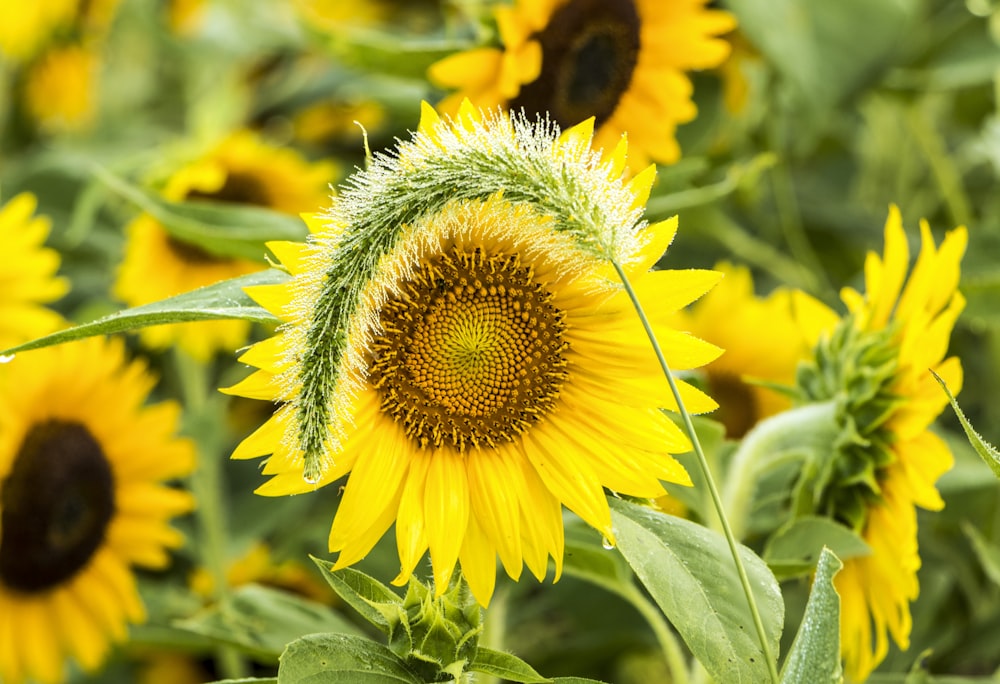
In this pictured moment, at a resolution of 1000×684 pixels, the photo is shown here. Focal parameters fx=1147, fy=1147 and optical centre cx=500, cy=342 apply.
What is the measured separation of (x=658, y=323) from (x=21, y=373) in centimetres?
42

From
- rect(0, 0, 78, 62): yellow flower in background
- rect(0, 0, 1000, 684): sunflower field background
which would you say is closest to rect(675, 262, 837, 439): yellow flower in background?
rect(0, 0, 1000, 684): sunflower field background

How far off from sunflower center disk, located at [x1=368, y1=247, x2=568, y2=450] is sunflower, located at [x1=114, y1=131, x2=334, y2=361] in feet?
1.09

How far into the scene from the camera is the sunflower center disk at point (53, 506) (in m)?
0.69

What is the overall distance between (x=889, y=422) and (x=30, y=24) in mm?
940

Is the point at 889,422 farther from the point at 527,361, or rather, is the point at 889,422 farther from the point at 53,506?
the point at 53,506

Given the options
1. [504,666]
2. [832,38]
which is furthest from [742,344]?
[504,666]

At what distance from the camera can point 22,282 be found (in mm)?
701

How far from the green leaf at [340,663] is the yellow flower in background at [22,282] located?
1.19 ft

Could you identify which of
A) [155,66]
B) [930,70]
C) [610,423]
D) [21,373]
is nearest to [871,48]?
[930,70]

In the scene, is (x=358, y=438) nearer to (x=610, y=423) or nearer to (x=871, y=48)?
(x=610, y=423)

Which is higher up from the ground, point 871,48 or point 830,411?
point 871,48

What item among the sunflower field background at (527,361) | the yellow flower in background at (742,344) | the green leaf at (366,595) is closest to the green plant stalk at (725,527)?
the sunflower field background at (527,361)

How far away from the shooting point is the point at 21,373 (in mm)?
679

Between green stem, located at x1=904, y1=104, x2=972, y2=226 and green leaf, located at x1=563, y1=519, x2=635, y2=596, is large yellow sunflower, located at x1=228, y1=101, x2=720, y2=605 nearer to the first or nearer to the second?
green leaf, located at x1=563, y1=519, x2=635, y2=596
